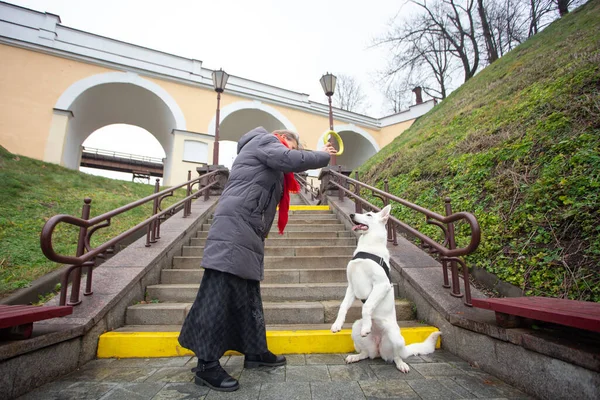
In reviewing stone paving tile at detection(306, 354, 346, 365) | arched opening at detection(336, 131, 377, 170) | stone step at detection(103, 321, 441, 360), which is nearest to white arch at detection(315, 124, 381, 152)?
arched opening at detection(336, 131, 377, 170)

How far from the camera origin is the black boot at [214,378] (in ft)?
6.49

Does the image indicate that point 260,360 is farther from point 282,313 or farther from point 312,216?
point 312,216

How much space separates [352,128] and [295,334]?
19.1 m

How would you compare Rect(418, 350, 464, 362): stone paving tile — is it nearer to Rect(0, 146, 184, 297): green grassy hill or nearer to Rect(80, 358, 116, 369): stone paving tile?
Rect(80, 358, 116, 369): stone paving tile

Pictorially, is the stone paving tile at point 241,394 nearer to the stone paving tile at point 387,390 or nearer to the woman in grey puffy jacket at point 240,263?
the woman in grey puffy jacket at point 240,263

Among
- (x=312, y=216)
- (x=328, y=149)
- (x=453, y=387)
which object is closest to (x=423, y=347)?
(x=453, y=387)

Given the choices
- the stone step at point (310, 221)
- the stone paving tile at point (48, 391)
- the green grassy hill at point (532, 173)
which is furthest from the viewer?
the stone step at point (310, 221)

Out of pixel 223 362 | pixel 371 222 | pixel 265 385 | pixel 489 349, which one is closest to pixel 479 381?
pixel 489 349

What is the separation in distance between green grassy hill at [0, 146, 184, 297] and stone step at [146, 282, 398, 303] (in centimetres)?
192

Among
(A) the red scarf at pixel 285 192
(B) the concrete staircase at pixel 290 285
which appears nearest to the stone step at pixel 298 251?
(B) the concrete staircase at pixel 290 285

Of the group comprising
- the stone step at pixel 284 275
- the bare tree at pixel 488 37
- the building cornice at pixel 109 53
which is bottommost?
the stone step at pixel 284 275

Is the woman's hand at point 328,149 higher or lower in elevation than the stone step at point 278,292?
higher

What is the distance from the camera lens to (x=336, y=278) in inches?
154

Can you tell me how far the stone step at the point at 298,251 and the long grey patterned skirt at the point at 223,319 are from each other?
2.18 meters
